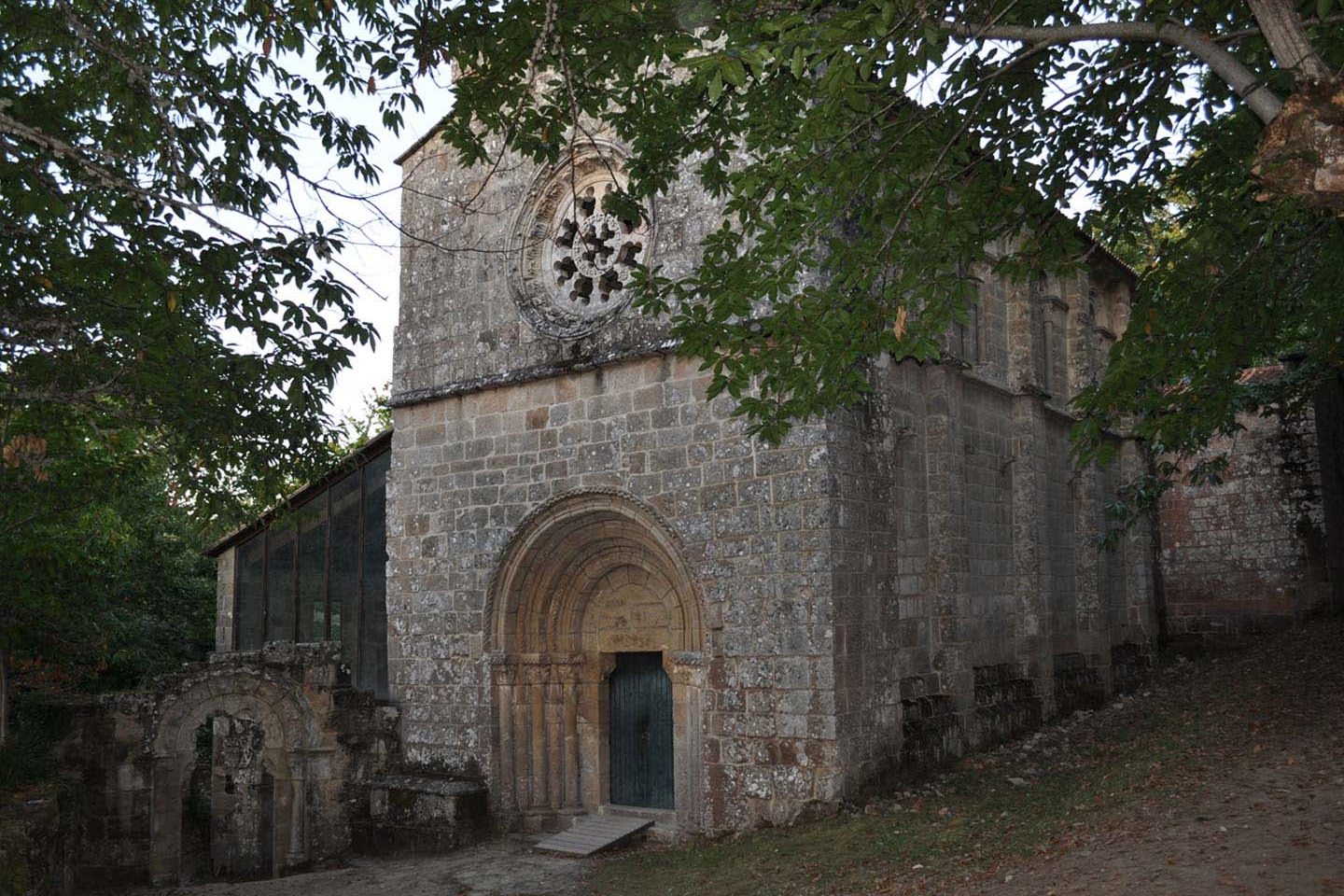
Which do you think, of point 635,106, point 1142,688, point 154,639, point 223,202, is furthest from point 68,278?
point 1142,688

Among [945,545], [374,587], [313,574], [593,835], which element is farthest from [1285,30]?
[313,574]

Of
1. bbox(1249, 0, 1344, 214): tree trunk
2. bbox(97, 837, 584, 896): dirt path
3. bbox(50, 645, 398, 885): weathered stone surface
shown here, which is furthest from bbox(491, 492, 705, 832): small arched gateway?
bbox(1249, 0, 1344, 214): tree trunk

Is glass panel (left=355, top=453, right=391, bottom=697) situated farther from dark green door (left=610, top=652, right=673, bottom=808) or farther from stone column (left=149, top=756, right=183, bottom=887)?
dark green door (left=610, top=652, right=673, bottom=808)

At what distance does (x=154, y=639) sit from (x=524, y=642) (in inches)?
371

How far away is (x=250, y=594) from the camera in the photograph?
1408 centimetres

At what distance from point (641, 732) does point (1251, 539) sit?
38.3 feet

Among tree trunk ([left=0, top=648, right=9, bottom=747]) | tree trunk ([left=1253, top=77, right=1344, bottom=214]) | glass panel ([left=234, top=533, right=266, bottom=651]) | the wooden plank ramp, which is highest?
tree trunk ([left=1253, top=77, right=1344, bottom=214])

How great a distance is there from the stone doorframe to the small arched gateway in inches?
98.7

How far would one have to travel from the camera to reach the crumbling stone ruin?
31.2 ft

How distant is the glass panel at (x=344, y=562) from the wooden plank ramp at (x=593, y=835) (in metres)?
3.91

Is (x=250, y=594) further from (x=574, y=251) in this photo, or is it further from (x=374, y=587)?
(x=574, y=251)

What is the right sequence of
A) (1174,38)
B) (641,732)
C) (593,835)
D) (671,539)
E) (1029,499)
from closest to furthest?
1. (1174,38)
2. (671,539)
3. (593,835)
4. (641,732)
5. (1029,499)

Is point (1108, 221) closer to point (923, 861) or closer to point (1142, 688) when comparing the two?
→ point (923, 861)

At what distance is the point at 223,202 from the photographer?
6.42 m
